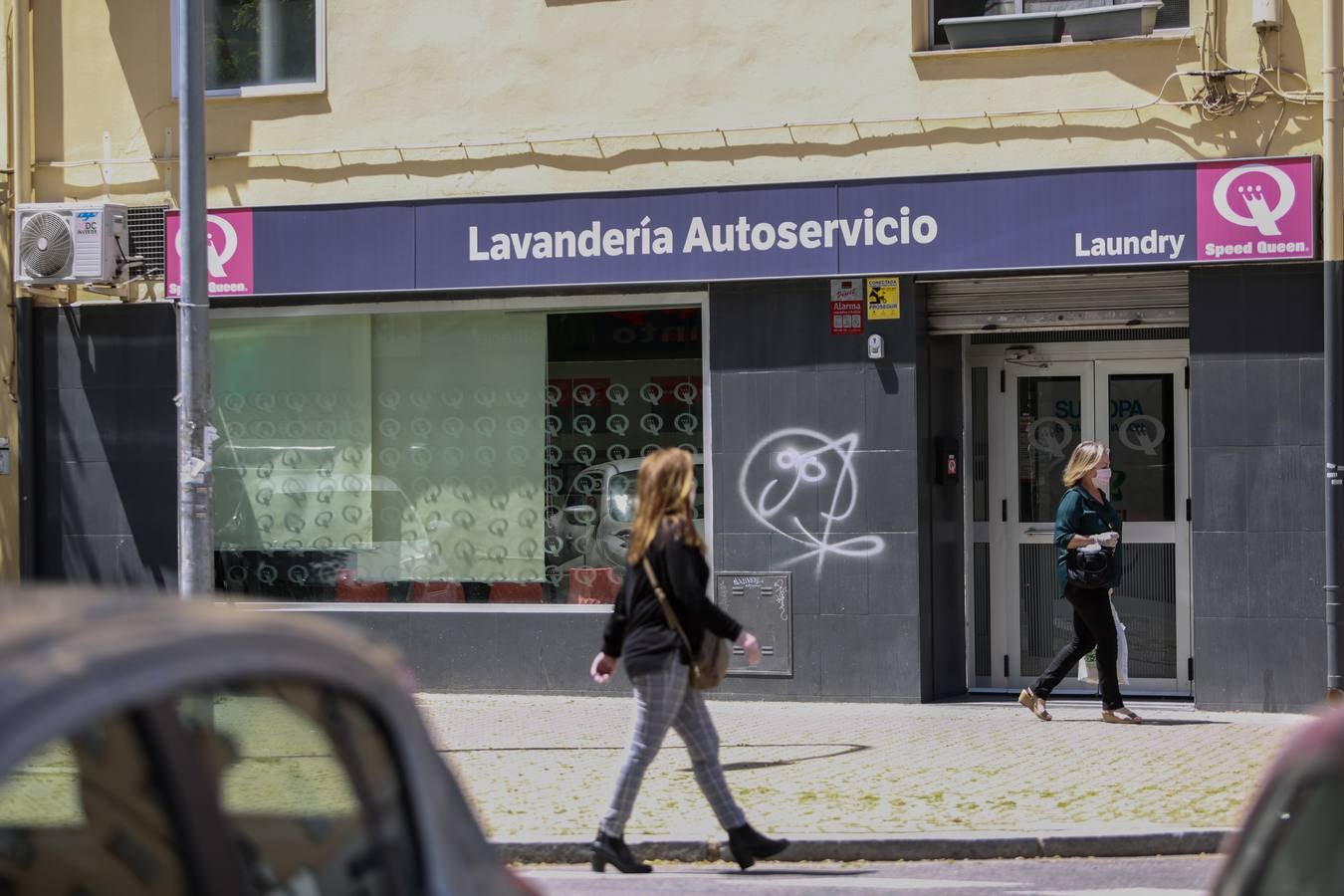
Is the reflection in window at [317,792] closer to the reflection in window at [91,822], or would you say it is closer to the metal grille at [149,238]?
the reflection in window at [91,822]

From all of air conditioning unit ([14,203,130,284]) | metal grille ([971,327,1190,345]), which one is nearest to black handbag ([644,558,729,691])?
metal grille ([971,327,1190,345])

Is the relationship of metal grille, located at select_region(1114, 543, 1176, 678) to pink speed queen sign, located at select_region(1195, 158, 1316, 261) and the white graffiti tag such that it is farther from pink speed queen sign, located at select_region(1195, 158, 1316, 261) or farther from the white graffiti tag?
pink speed queen sign, located at select_region(1195, 158, 1316, 261)

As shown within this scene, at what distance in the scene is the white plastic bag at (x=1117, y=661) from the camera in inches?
429

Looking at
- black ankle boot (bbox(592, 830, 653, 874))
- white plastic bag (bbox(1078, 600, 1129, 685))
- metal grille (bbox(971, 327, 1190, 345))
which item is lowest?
black ankle boot (bbox(592, 830, 653, 874))

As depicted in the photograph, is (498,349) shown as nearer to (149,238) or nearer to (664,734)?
(149,238)

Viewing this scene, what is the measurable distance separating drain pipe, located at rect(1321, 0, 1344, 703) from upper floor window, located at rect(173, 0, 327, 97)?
283 inches

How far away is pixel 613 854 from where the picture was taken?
7.12 m

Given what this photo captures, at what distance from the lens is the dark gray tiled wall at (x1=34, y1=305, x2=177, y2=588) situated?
13086 millimetres

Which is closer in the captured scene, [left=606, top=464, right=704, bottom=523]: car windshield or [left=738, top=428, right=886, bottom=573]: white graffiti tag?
[left=738, top=428, right=886, bottom=573]: white graffiti tag

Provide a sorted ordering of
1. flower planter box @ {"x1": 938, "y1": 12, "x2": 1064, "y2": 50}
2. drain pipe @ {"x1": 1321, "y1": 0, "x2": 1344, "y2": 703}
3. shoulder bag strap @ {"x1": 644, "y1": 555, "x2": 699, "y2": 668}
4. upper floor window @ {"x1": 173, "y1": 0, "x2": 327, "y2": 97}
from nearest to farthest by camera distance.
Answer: shoulder bag strap @ {"x1": 644, "y1": 555, "x2": 699, "y2": 668}, drain pipe @ {"x1": 1321, "y1": 0, "x2": 1344, "y2": 703}, flower planter box @ {"x1": 938, "y1": 12, "x2": 1064, "y2": 50}, upper floor window @ {"x1": 173, "y1": 0, "x2": 327, "y2": 97}

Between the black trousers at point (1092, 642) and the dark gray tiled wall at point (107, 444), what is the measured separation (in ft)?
22.2

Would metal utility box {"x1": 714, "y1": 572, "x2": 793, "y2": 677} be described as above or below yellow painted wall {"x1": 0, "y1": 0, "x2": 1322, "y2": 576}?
below

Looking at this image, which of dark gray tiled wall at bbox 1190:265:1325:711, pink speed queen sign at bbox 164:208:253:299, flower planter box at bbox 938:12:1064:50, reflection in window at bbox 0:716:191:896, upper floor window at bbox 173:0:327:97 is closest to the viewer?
reflection in window at bbox 0:716:191:896

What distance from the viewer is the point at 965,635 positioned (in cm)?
1247
